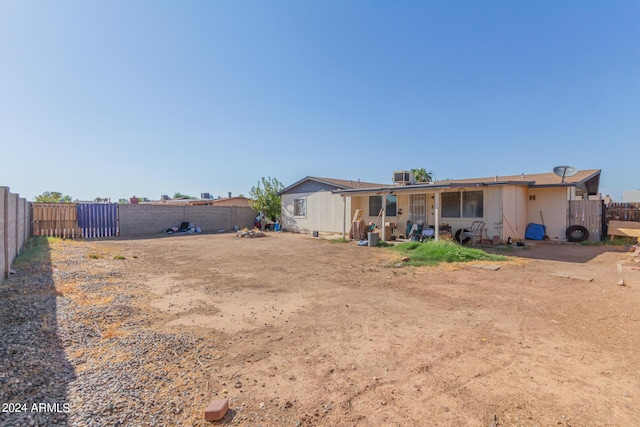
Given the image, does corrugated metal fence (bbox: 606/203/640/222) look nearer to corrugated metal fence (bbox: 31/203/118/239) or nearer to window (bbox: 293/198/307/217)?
window (bbox: 293/198/307/217)

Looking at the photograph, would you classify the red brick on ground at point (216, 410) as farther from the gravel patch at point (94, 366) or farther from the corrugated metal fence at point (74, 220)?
the corrugated metal fence at point (74, 220)

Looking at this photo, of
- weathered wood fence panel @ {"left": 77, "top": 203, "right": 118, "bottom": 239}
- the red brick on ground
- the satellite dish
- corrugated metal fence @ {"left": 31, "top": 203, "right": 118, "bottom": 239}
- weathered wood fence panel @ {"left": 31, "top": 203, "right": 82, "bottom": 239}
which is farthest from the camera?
weathered wood fence panel @ {"left": 77, "top": 203, "right": 118, "bottom": 239}

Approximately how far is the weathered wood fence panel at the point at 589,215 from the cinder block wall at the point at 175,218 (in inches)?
744

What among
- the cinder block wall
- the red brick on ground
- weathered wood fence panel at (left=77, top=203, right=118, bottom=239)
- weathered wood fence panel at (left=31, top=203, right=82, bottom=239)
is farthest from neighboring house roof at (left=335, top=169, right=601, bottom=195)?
weathered wood fence panel at (left=31, top=203, right=82, bottom=239)

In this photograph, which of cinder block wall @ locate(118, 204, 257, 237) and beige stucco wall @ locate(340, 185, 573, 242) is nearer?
beige stucco wall @ locate(340, 185, 573, 242)

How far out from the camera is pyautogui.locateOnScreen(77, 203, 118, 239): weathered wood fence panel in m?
16.1

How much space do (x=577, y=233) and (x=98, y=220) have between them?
927 inches

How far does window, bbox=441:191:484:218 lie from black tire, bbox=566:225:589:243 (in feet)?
13.6

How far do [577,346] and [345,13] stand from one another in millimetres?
12333

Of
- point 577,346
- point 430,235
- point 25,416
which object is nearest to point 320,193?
point 430,235

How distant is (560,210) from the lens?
41.1 feet

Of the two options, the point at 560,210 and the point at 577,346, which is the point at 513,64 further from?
the point at 577,346

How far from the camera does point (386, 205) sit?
47.6ft

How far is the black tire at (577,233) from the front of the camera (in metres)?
12.1
